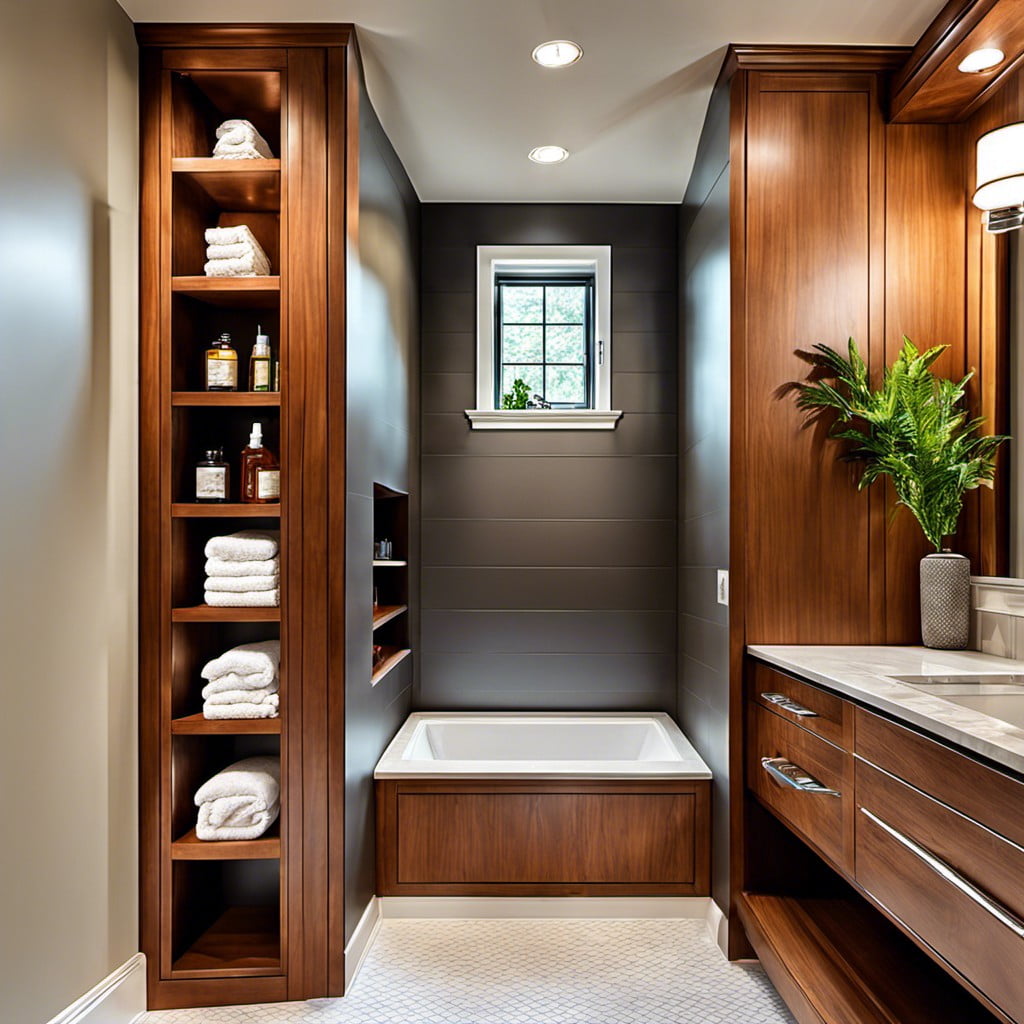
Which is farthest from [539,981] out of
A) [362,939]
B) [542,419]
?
[542,419]

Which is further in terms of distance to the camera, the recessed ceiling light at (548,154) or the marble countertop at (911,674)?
the recessed ceiling light at (548,154)

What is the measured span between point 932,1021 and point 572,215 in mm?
3054

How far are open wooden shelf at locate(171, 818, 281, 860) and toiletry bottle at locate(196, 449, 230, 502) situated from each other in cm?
91

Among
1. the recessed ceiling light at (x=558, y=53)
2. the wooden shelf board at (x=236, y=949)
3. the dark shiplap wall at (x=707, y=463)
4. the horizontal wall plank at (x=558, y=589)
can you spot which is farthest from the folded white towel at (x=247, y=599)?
the recessed ceiling light at (x=558, y=53)

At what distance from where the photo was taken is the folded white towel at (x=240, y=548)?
2342 millimetres

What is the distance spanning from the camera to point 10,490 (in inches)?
68.9

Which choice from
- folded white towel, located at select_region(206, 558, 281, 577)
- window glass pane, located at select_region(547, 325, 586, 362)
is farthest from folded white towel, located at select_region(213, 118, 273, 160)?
window glass pane, located at select_region(547, 325, 586, 362)

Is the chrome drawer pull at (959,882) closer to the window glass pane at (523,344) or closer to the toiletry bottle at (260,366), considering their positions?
the toiletry bottle at (260,366)

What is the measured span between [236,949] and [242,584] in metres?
1.00

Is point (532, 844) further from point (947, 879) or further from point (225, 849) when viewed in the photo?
point (947, 879)

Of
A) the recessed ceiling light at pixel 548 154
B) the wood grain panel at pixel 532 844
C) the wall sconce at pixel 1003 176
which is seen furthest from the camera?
the recessed ceiling light at pixel 548 154

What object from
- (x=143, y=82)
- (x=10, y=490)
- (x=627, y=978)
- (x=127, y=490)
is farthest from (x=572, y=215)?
(x=627, y=978)

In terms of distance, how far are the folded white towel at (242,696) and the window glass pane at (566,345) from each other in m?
2.05

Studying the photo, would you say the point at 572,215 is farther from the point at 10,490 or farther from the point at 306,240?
the point at 10,490
